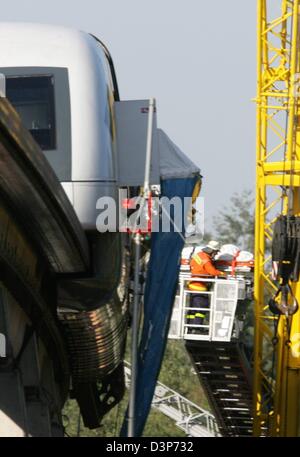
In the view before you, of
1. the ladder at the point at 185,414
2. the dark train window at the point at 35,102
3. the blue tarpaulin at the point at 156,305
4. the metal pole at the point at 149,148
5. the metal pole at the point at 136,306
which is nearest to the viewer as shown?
the metal pole at the point at 136,306

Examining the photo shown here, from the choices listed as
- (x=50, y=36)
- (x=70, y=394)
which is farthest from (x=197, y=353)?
(x=50, y=36)

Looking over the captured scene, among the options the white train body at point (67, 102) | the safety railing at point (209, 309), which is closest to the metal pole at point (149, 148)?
the white train body at point (67, 102)

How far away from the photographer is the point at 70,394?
19.1m

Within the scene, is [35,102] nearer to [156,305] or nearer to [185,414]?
[156,305]

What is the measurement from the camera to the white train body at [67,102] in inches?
585

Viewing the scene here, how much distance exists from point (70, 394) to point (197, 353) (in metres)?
6.70

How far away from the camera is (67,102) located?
15219mm

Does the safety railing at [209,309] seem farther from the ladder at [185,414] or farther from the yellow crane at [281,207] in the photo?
the ladder at [185,414]

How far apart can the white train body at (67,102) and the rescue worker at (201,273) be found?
8.66m

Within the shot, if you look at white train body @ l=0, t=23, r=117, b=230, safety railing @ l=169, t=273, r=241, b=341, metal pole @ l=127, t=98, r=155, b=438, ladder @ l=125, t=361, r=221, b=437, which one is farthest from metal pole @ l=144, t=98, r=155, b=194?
ladder @ l=125, t=361, r=221, b=437

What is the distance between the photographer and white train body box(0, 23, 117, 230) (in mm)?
14867

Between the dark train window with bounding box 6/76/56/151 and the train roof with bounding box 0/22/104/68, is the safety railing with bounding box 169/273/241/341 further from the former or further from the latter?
the dark train window with bounding box 6/76/56/151

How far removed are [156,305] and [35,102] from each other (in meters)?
3.40
